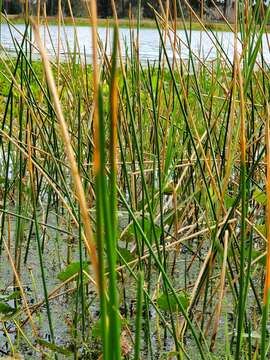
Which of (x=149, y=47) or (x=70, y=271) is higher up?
(x=70, y=271)

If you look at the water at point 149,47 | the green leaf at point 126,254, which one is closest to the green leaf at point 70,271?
the green leaf at point 126,254

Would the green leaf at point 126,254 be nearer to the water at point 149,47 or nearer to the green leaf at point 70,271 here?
the green leaf at point 70,271

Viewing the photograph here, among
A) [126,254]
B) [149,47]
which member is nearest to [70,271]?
[126,254]

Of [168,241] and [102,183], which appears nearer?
[102,183]

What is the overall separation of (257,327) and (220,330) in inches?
2.4

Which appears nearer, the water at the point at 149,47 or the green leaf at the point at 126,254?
the green leaf at the point at 126,254

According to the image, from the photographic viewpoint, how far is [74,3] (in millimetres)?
5086

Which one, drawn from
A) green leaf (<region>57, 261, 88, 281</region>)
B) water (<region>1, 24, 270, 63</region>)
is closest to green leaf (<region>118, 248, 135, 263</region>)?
green leaf (<region>57, 261, 88, 281</region>)

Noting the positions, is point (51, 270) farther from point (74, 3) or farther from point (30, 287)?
point (74, 3)

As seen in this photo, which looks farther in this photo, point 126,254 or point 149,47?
point 149,47

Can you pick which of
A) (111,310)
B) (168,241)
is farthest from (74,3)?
(111,310)

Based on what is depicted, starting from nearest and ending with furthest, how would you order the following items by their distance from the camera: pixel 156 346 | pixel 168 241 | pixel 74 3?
pixel 156 346, pixel 168 241, pixel 74 3

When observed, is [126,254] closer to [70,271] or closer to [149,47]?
[70,271]

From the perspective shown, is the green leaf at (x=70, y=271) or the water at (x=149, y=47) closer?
the green leaf at (x=70, y=271)
